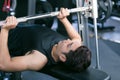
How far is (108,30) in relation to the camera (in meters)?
4.41

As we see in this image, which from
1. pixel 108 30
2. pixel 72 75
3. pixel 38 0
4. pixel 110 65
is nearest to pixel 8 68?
pixel 72 75

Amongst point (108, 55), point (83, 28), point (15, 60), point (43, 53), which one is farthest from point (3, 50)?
point (108, 55)

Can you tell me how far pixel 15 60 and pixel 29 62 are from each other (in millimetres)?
78

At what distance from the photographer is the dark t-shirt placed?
1.54 meters

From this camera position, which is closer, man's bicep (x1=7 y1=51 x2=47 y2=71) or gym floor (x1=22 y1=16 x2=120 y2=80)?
man's bicep (x1=7 y1=51 x2=47 y2=71)

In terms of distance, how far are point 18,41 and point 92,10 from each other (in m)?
0.62

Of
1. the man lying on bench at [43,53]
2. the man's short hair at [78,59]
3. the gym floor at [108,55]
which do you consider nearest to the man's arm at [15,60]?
the man lying on bench at [43,53]

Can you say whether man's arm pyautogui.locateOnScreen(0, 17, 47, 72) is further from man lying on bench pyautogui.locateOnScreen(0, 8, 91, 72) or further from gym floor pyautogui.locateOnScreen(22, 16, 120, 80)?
gym floor pyautogui.locateOnScreen(22, 16, 120, 80)

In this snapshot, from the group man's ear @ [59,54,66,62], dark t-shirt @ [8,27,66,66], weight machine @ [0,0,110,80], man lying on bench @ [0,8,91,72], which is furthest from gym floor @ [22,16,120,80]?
man's ear @ [59,54,66,62]

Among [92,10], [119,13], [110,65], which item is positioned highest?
[92,10]

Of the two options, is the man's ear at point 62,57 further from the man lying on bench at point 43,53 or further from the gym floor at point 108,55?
the gym floor at point 108,55

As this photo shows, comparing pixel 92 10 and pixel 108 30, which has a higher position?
pixel 92 10

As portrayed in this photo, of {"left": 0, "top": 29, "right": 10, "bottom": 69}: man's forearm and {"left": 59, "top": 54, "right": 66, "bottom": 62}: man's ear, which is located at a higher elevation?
{"left": 0, "top": 29, "right": 10, "bottom": 69}: man's forearm

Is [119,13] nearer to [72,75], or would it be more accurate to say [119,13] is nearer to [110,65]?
[110,65]
